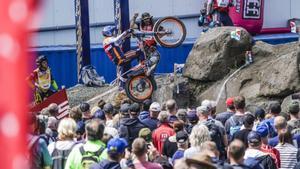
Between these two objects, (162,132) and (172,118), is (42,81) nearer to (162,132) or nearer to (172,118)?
(172,118)

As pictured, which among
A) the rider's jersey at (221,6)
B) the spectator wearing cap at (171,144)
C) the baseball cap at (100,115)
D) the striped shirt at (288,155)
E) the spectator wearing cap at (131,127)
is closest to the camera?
the striped shirt at (288,155)

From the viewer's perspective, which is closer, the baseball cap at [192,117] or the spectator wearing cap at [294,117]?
the spectator wearing cap at [294,117]

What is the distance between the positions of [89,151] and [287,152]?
7.03 ft

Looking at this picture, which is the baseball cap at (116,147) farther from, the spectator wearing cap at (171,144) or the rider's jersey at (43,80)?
→ the rider's jersey at (43,80)

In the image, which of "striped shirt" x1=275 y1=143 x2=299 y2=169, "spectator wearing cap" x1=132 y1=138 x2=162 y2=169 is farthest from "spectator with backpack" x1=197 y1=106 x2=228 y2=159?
"spectator wearing cap" x1=132 y1=138 x2=162 y2=169

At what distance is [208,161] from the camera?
14.7 feet

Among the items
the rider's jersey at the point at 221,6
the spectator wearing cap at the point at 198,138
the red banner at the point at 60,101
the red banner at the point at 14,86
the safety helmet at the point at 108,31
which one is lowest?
the red banner at the point at 60,101

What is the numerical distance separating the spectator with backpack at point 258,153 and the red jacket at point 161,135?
188 centimetres

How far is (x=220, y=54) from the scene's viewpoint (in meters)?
17.8

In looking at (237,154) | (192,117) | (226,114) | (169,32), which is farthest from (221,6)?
(237,154)

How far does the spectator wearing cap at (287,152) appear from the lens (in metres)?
7.76

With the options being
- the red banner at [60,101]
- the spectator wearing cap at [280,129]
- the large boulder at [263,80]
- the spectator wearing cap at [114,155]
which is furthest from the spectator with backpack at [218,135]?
the red banner at [60,101]

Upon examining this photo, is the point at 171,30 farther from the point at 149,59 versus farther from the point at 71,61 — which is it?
the point at 71,61

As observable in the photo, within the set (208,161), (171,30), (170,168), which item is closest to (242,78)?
(171,30)
